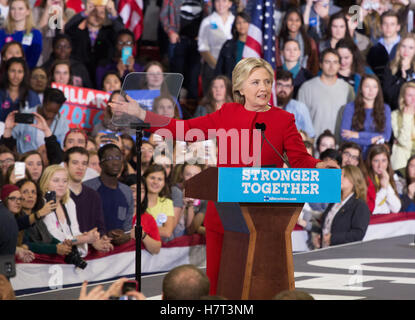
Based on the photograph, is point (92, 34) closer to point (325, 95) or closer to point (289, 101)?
point (289, 101)

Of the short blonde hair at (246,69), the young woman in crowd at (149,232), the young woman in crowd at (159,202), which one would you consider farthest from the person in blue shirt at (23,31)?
the short blonde hair at (246,69)

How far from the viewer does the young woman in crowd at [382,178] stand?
360 inches

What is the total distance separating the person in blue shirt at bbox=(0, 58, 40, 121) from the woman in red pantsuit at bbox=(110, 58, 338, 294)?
12.5 feet

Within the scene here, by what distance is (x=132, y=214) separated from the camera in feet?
22.2

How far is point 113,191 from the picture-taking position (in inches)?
263

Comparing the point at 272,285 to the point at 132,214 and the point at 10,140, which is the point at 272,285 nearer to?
the point at 132,214

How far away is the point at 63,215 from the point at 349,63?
5.10m

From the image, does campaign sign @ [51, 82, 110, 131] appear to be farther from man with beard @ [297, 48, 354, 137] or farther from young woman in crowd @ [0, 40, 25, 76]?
man with beard @ [297, 48, 354, 137]

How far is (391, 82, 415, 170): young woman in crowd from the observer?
32.9 feet

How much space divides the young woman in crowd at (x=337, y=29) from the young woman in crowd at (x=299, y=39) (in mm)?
328

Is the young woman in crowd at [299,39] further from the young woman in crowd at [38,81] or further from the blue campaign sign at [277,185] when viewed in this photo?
the blue campaign sign at [277,185]

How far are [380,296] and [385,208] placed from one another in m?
4.23

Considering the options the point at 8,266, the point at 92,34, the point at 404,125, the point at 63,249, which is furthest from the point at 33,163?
the point at 404,125

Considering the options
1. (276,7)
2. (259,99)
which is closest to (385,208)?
(276,7)
